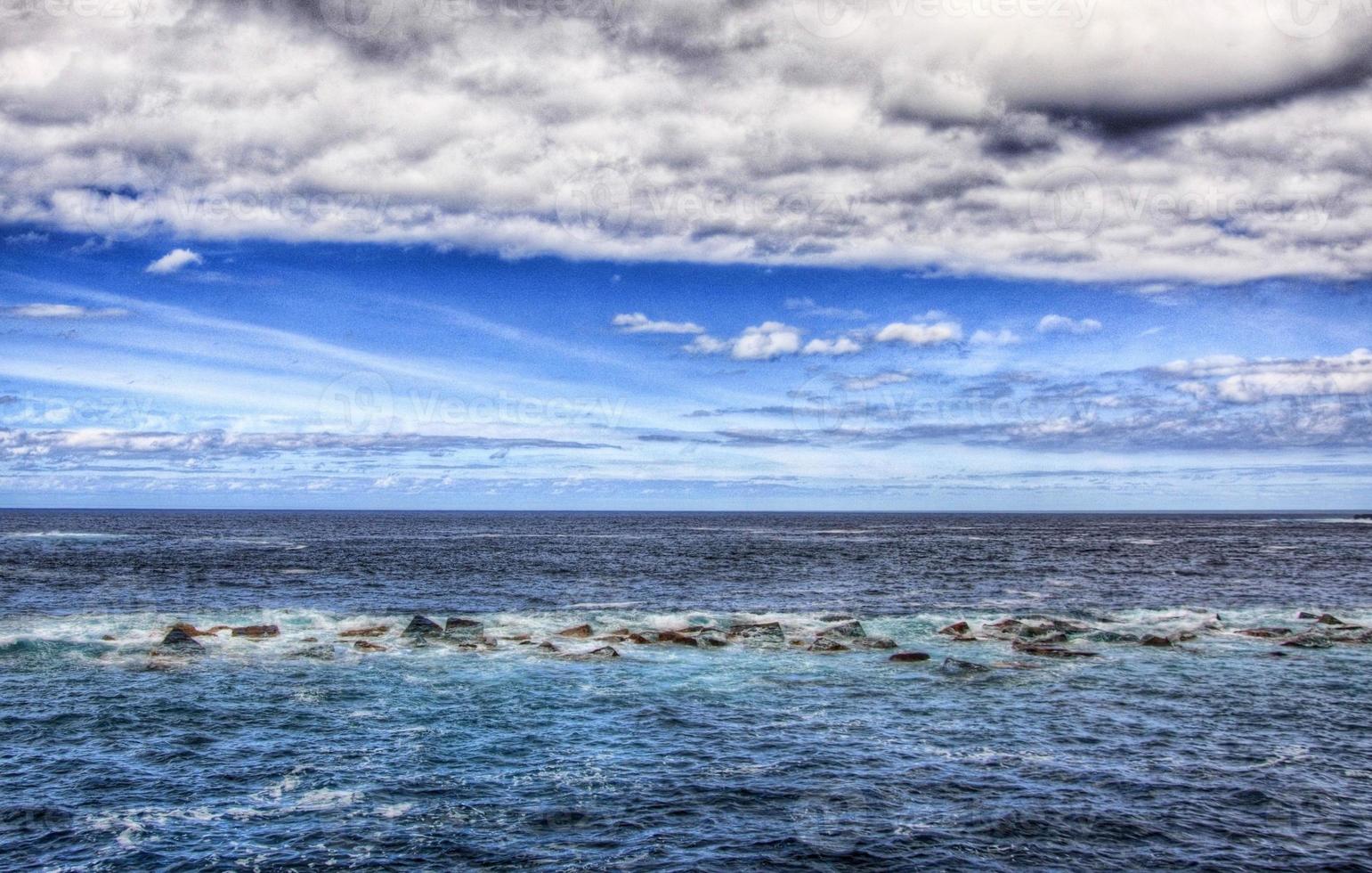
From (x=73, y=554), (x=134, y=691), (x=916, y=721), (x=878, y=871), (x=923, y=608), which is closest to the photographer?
(x=878, y=871)

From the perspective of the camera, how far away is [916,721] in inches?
1166

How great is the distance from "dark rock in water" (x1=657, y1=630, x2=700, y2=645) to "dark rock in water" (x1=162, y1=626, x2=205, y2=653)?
21026 millimetres

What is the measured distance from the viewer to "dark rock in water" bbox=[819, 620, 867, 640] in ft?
148

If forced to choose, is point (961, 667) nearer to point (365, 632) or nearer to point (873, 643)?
point (873, 643)

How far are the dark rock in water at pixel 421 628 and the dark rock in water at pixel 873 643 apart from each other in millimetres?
20907

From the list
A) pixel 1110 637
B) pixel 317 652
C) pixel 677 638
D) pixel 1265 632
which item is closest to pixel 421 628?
pixel 317 652

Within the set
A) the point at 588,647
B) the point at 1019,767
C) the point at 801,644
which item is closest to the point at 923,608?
the point at 801,644

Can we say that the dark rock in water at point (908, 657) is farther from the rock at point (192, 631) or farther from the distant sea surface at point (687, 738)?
the rock at point (192, 631)

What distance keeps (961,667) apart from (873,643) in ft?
21.8

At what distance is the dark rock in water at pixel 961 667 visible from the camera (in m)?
37.2

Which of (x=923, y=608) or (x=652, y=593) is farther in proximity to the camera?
(x=652, y=593)

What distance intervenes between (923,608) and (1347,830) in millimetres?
39166

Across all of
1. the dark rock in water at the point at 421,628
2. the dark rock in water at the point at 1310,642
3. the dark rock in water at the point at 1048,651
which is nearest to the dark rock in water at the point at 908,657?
the dark rock in water at the point at 1048,651

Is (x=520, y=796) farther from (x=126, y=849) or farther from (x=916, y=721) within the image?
(x=916, y=721)
